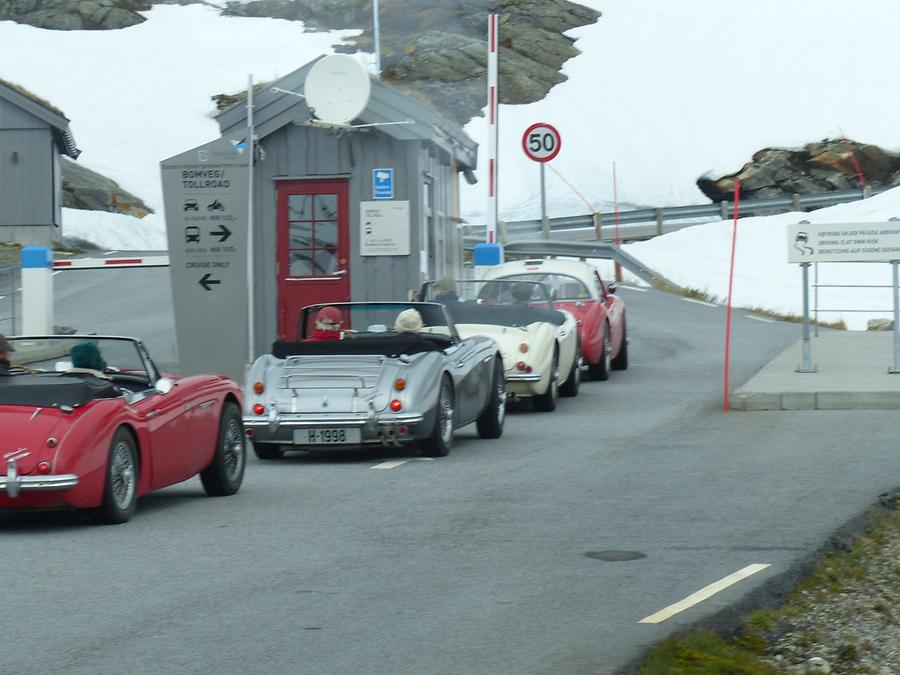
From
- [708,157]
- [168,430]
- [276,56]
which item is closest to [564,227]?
[708,157]

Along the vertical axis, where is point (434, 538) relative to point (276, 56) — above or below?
below

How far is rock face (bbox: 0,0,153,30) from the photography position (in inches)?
2985

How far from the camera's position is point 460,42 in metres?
69.2

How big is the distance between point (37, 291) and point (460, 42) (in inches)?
2088

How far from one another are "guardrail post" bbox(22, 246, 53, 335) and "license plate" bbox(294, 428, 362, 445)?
5725 mm

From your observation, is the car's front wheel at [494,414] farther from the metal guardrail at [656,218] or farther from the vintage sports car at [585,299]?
the metal guardrail at [656,218]

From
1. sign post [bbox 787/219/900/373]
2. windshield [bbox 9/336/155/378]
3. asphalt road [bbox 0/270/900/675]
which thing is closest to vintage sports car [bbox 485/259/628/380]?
sign post [bbox 787/219/900/373]

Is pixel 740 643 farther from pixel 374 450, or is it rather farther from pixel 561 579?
pixel 374 450

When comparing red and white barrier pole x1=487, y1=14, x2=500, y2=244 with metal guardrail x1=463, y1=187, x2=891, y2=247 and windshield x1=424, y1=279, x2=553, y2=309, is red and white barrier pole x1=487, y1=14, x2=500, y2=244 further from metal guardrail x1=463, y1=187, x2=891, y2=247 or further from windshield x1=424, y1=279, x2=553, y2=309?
metal guardrail x1=463, y1=187, x2=891, y2=247

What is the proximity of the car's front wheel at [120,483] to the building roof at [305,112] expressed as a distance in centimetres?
1248

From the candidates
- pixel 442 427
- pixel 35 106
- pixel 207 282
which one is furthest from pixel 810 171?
pixel 442 427

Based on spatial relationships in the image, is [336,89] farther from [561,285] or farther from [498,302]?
[498,302]

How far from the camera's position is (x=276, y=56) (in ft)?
237

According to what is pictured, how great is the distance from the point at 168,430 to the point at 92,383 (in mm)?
672
